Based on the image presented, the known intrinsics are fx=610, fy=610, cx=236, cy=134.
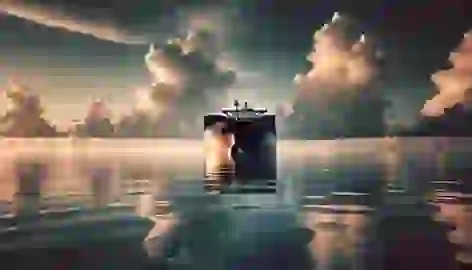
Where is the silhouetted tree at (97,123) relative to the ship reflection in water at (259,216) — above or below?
above

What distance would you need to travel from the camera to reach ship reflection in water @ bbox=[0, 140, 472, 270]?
1.31 m

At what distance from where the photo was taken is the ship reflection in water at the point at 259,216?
131 centimetres

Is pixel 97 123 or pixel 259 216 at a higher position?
pixel 97 123

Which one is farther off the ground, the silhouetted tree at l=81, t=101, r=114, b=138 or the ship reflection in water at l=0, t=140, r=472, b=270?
the silhouetted tree at l=81, t=101, r=114, b=138

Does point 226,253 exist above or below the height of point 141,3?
below

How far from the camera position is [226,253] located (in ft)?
4.33

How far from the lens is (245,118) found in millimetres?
1371

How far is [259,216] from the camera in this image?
1354 mm

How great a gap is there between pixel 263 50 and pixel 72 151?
492 millimetres

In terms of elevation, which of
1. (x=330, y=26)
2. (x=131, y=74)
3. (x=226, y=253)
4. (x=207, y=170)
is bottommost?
(x=226, y=253)

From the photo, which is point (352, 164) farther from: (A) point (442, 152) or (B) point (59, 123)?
(B) point (59, 123)

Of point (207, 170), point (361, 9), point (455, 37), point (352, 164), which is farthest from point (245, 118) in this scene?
point (455, 37)

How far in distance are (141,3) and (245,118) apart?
0.36m

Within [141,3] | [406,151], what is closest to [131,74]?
[141,3]
